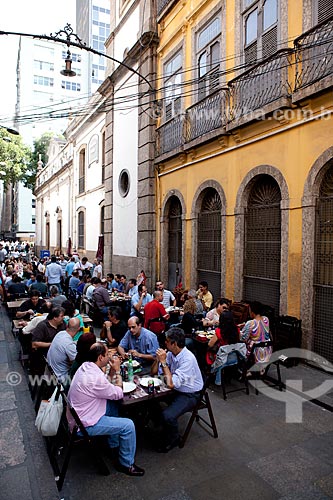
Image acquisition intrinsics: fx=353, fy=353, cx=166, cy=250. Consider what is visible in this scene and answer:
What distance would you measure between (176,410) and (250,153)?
6.24 metres

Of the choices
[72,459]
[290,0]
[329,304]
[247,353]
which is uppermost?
[290,0]

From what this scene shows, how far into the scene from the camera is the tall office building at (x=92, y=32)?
49312 millimetres

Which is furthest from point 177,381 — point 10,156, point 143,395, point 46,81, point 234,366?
point 46,81

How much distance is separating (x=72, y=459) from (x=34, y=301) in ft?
16.0

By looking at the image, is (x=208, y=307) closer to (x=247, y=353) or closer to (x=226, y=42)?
(x=247, y=353)

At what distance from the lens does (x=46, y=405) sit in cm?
388

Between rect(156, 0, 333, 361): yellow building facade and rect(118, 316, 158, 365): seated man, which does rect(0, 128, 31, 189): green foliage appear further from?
rect(118, 316, 158, 365): seated man

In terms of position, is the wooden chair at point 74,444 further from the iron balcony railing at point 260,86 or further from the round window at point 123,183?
the round window at point 123,183

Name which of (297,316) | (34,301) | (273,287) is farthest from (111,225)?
(297,316)

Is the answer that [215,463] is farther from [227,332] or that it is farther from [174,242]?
[174,242]

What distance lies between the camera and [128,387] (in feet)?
13.6

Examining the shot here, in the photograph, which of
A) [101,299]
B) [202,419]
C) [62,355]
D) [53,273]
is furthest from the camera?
[53,273]

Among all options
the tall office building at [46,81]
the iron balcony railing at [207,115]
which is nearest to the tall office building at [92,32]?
the tall office building at [46,81]

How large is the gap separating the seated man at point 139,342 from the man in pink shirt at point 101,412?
1.52 meters
